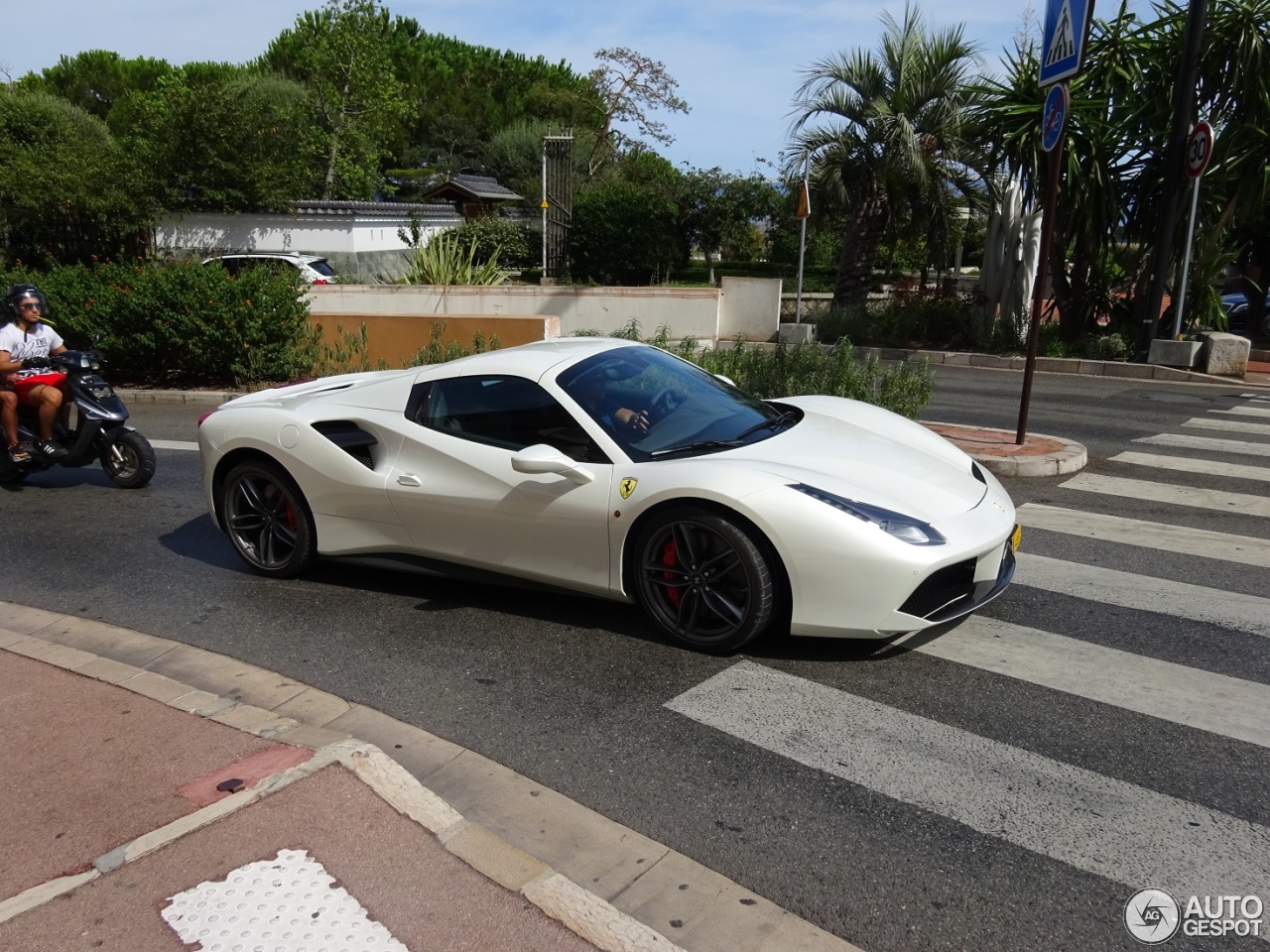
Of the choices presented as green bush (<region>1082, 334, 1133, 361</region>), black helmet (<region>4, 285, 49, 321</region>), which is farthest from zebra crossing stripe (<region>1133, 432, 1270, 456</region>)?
black helmet (<region>4, 285, 49, 321</region>)

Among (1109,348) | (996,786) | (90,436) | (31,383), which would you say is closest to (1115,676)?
(996,786)

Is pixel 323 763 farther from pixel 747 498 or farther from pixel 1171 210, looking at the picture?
pixel 1171 210

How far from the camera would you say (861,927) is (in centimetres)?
278

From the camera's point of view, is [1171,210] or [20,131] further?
[20,131]

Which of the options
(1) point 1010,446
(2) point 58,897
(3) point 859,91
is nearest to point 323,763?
(2) point 58,897

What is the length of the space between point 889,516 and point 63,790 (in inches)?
129

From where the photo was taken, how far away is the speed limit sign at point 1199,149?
1327 centimetres

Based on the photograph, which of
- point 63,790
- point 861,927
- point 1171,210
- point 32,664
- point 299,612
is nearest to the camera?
point 861,927

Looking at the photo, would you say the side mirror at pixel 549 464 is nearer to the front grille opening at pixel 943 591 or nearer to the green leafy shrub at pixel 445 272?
the front grille opening at pixel 943 591

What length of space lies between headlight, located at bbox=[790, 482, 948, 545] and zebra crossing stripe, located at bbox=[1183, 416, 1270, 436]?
25.3 feet

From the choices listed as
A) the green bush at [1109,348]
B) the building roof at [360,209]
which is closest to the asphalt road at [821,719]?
the green bush at [1109,348]

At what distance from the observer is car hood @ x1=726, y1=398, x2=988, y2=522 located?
4395 mm

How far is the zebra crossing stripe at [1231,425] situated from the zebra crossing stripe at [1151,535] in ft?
14.2

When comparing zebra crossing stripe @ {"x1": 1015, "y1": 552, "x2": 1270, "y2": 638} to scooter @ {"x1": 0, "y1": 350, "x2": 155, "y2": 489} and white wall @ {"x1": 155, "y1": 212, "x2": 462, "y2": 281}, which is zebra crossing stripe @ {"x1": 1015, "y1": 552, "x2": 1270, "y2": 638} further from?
white wall @ {"x1": 155, "y1": 212, "x2": 462, "y2": 281}
